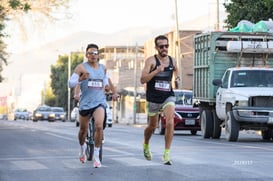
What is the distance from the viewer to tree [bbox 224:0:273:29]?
4044 centimetres

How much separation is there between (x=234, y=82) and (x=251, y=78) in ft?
1.60

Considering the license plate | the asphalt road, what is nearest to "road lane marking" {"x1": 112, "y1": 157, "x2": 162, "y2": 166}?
the asphalt road

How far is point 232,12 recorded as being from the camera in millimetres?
41438

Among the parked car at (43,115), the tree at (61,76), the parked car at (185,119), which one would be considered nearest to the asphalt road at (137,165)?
the parked car at (185,119)

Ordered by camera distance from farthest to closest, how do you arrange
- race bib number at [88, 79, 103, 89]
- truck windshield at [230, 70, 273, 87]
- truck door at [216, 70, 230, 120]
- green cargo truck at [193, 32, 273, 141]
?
1. truck door at [216, 70, 230, 120]
2. truck windshield at [230, 70, 273, 87]
3. green cargo truck at [193, 32, 273, 141]
4. race bib number at [88, 79, 103, 89]

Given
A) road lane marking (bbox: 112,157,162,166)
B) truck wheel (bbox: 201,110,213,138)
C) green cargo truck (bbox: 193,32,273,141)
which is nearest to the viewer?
road lane marking (bbox: 112,157,162,166)

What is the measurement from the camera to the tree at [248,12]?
40438 mm

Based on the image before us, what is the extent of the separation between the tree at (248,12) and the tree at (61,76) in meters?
84.3

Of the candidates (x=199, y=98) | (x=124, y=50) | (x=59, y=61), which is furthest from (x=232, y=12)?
(x=59, y=61)

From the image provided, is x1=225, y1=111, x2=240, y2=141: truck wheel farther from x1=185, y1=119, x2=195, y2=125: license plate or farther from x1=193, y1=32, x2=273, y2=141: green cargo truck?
x1=185, y1=119, x2=195, y2=125: license plate

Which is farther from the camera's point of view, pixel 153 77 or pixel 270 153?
pixel 270 153

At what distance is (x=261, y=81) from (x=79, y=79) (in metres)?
11.0

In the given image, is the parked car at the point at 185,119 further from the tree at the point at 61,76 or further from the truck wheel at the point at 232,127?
the tree at the point at 61,76

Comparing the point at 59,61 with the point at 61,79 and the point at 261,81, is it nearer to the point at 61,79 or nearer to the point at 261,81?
the point at 61,79
